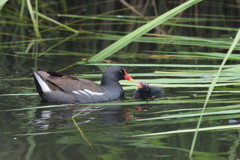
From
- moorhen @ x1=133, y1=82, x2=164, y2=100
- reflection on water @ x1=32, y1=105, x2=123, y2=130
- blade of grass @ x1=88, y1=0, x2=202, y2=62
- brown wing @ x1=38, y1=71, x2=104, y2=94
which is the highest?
blade of grass @ x1=88, y1=0, x2=202, y2=62

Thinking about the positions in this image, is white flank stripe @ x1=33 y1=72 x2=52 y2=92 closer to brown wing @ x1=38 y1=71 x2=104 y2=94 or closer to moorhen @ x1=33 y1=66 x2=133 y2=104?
moorhen @ x1=33 y1=66 x2=133 y2=104

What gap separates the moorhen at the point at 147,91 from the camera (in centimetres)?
640

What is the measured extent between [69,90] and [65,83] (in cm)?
9

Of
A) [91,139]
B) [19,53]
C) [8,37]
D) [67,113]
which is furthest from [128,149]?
[8,37]

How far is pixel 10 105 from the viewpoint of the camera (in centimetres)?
605

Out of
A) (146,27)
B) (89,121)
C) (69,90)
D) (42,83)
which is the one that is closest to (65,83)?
(69,90)

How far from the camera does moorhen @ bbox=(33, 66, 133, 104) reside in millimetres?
6352

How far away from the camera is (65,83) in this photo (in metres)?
6.52

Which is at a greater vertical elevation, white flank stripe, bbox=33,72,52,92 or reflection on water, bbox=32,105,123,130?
white flank stripe, bbox=33,72,52,92

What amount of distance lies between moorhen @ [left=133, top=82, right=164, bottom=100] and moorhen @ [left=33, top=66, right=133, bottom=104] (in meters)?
0.34

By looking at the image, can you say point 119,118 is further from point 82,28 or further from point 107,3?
point 107,3

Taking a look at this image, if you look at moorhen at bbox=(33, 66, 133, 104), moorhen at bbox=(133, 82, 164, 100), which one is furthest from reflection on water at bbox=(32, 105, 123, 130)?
moorhen at bbox=(133, 82, 164, 100)

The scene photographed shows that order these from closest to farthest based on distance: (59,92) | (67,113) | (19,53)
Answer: (67,113) < (59,92) < (19,53)

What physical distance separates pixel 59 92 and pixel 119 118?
111 centimetres
